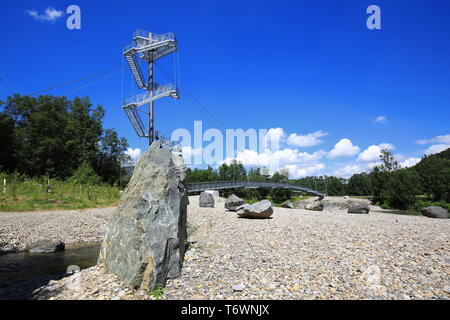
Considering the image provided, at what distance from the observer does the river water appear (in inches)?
220

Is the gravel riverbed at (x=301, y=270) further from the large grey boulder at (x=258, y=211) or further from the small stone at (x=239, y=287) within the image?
the large grey boulder at (x=258, y=211)

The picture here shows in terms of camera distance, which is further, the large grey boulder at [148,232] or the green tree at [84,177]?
the green tree at [84,177]

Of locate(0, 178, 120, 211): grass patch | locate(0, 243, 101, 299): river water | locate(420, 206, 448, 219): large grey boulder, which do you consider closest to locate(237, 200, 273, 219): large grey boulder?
locate(0, 243, 101, 299): river water

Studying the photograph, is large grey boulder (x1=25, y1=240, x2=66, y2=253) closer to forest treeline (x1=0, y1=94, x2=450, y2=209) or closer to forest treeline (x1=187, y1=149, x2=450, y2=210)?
forest treeline (x1=0, y1=94, x2=450, y2=209)

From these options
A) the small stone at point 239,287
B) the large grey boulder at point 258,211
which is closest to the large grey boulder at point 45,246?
the large grey boulder at point 258,211

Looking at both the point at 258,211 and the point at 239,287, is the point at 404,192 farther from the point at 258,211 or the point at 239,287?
the point at 239,287

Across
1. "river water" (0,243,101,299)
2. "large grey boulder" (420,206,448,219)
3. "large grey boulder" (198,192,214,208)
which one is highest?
"large grey boulder" (198,192,214,208)

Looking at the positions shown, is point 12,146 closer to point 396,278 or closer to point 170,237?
point 170,237

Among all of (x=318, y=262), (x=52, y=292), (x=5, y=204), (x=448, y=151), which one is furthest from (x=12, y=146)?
(x=448, y=151)

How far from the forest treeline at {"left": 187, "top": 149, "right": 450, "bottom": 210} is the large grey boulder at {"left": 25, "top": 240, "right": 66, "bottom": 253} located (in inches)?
1529

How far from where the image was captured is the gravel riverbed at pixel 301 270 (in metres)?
4.56

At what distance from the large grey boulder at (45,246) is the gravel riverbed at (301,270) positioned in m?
5.15

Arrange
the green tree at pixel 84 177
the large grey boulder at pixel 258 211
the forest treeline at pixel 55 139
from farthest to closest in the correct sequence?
1. the forest treeline at pixel 55 139
2. the green tree at pixel 84 177
3. the large grey boulder at pixel 258 211
